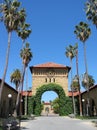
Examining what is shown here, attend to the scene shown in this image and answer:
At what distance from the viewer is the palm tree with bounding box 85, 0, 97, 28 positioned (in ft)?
99.3

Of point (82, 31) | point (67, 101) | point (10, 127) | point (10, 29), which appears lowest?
point (10, 127)

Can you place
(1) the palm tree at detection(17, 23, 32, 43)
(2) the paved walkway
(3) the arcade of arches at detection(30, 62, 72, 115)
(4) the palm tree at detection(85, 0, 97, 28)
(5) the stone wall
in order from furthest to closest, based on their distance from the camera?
(5) the stone wall < (3) the arcade of arches at detection(30, 62, 72, 115) < (1) the palm tree at detection(17, 23, 32, 43) < (4) the palm tree at detection(85, 0, 97, 28) < (2) the paved walkway

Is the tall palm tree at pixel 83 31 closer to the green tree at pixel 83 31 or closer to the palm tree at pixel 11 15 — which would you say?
the green tree at pixel 83 31

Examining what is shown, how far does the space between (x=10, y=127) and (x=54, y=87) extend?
139 ft

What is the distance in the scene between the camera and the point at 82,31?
4938 cm

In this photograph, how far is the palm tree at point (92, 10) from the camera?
99.3 feet

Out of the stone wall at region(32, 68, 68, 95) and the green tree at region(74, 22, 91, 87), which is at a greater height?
the green tree at region(74, 22, 91, 87)

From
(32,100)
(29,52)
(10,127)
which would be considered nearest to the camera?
(10,127)

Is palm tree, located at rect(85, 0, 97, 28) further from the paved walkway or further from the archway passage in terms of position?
the archway passage

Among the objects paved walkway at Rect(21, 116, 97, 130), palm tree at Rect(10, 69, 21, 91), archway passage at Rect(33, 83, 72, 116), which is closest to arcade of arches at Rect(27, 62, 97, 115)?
archway passage at Rect(33, 83, 72, 116)

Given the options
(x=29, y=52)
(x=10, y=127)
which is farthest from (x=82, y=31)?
(x=10, y=127)

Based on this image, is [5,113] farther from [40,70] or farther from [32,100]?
[40,70]

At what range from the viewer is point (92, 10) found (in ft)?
101

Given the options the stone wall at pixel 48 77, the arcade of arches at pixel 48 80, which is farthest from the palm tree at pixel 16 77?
the stone wall at pixel 48 77
